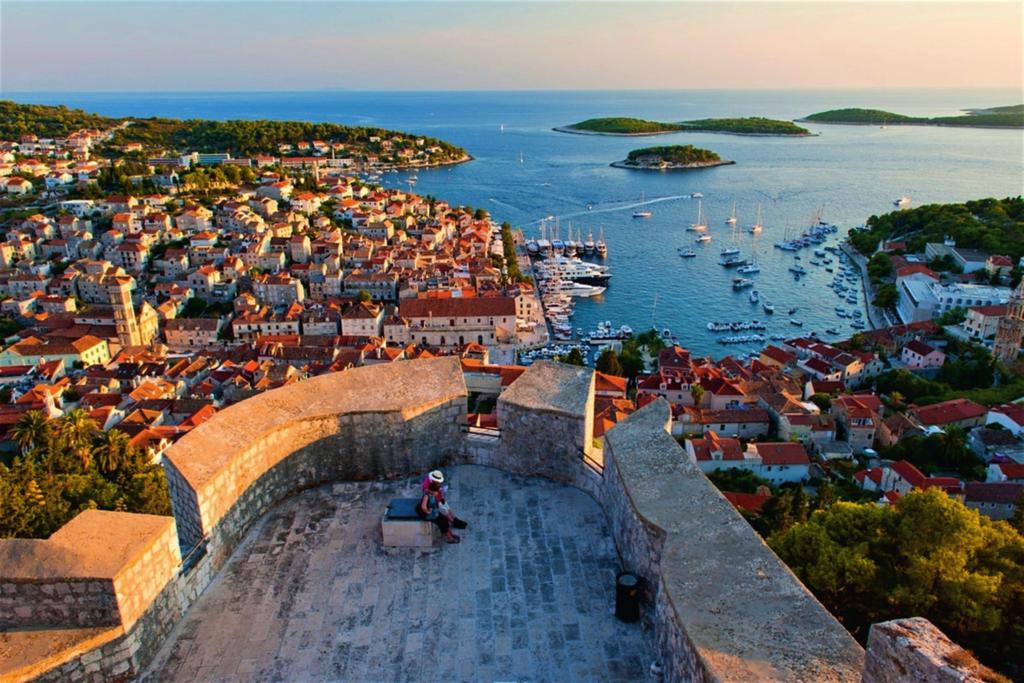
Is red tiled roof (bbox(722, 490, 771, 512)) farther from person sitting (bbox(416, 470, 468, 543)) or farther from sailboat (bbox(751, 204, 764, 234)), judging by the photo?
sailboat (bbox(751, 204, 764, 234))

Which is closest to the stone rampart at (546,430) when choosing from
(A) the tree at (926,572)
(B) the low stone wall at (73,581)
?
(B) the low stone wall at (73,581)

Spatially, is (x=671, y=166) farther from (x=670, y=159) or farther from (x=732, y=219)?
(x=732, y=219)

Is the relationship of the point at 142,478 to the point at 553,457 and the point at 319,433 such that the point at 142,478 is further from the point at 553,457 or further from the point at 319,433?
the point at 553,457

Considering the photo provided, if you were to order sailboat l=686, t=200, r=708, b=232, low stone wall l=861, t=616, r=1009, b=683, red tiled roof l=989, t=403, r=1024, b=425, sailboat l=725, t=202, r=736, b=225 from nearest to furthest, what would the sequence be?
low stone wall l=861, t=616, r=1009, b=683, red tiled roof l=989, t=403, r=1024, b=425, sailboat l=686, t=200, r=708, b=232, sailboat l=725, t=202, r=736, b=225

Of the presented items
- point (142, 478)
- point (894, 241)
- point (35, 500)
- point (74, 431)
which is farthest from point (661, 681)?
point (894, 241)

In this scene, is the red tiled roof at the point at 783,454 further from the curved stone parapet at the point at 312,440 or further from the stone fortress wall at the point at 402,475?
the curved stone parapet at the point at 312,440

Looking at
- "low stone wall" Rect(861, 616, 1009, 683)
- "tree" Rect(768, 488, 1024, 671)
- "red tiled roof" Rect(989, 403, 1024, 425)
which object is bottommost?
"red tiled roof" Rect(989, 403, 1024, 425)

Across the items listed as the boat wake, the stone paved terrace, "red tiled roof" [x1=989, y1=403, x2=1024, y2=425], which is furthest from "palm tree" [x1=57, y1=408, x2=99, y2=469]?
the boat wake
